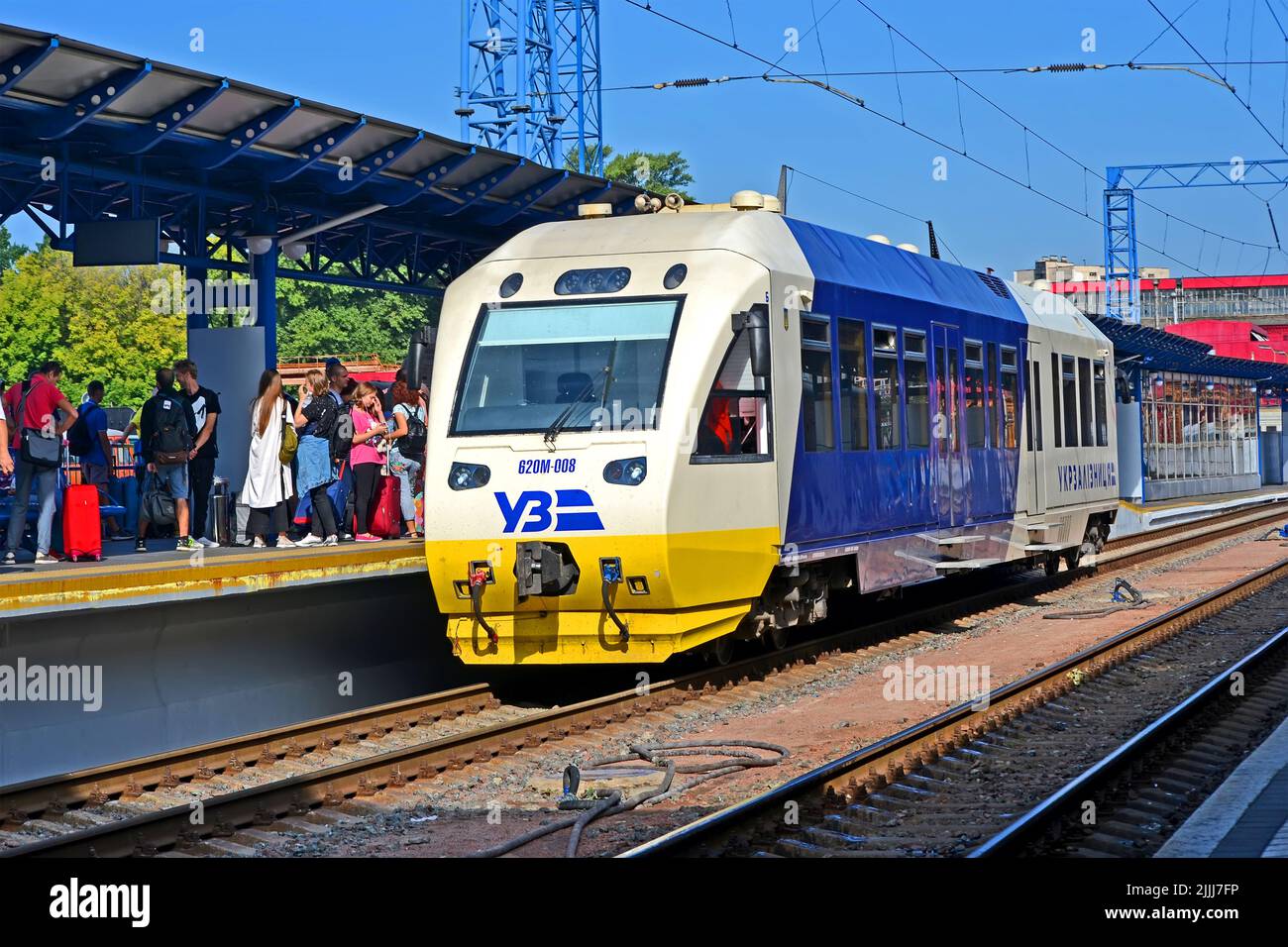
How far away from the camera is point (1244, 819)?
8039 millimetres

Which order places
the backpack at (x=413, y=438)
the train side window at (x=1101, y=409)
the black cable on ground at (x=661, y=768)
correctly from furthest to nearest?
the train side window at (x=1101, y=409), the backpack at (x=413, y=438), the black cable on ground at (x=661, y=768)

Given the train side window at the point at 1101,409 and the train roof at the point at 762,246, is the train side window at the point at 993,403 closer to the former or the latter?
the train roof at the point at 762,246

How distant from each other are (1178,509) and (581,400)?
3221 centimetres

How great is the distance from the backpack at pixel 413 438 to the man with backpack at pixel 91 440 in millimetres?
2614

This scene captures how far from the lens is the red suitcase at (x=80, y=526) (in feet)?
42.9

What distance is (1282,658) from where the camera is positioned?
15.0 m

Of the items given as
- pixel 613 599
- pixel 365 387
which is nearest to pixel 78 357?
pixel 365 387

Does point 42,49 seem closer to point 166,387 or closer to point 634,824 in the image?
point 166,387

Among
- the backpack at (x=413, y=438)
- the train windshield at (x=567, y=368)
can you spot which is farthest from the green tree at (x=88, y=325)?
the train windshield at (x=567, y=368)

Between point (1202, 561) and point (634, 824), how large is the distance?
71.7ft

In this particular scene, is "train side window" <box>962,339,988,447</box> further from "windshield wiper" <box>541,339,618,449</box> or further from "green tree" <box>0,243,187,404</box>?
"green tree" <box>0,243,187,404</box>

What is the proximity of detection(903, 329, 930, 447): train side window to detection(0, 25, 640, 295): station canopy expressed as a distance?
5.75 m

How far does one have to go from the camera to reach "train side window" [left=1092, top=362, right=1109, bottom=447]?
75.0ft

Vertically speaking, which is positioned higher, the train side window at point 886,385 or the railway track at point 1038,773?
the train side window at point 886,385
